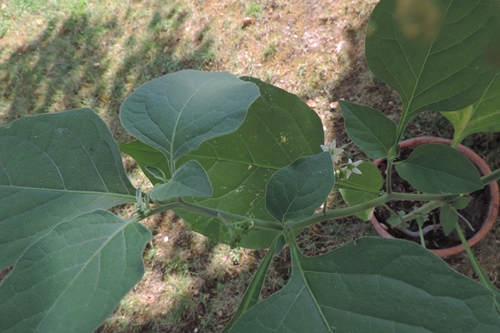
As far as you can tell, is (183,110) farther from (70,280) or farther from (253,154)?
(70,280)

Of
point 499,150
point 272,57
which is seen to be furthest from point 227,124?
point 272,57

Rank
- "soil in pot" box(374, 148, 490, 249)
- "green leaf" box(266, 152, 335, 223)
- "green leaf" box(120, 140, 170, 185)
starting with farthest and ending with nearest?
"soil in pot" box(374, 148, 490, 249)
"green leaf" box(120, 140, 170, 185)
"green leaf" box(266, 152, 335, 223)

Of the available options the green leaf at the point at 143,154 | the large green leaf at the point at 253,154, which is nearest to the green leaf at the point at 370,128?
the large green leaf at the point at 253,154

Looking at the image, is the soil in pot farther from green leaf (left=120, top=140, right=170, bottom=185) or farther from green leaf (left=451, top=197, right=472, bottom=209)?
green leaf (left=120, top=140, right=170, bottom=185)

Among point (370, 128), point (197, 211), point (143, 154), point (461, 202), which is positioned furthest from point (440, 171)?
point (143, 154)

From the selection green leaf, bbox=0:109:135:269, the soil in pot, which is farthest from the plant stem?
the soil in pot

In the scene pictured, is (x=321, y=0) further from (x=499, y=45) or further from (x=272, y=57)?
(x=499, y=45)

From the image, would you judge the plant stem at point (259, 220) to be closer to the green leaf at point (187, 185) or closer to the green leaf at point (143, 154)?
the green leaf at point (187, 185)
